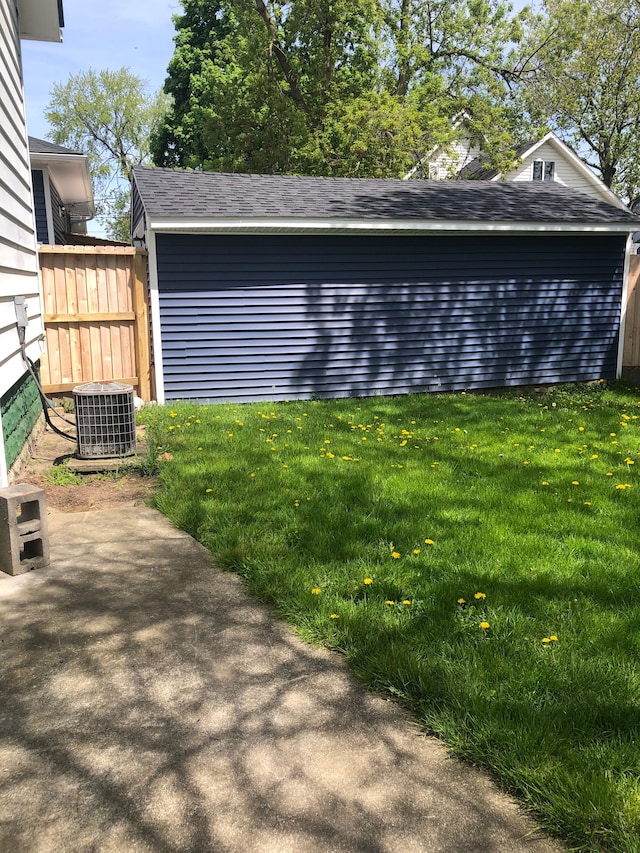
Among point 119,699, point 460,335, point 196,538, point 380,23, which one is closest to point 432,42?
point 380,23

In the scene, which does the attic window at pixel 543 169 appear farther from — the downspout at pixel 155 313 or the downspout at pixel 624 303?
the downspout at pixel 155 313

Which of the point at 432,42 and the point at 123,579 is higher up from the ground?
the point at 432,42

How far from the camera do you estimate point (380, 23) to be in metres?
23.2

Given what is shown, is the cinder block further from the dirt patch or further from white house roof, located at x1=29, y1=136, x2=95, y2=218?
white house roof, located at x1=29, y1=136, x2=95, y2=218

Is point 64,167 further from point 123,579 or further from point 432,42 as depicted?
point 432,42

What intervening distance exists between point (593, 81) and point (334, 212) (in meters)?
26.3

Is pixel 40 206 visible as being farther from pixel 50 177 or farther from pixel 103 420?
pixel 103 420

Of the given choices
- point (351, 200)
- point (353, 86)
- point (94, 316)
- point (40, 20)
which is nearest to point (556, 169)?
point (353, 86)

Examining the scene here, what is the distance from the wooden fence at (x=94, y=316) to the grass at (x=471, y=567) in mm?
1970

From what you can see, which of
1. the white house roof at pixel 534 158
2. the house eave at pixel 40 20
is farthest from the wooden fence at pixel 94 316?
the white house roof at pixel 534 158

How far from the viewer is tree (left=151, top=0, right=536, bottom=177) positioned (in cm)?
2173

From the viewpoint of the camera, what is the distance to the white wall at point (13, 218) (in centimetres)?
548

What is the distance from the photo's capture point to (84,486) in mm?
5594

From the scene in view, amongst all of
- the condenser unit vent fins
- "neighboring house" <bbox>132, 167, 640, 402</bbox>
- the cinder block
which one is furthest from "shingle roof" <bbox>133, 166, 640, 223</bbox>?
the cinder block
